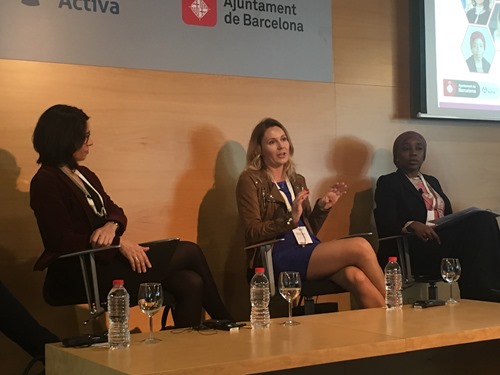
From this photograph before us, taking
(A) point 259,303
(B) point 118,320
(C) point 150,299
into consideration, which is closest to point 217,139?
(A) point 259,303

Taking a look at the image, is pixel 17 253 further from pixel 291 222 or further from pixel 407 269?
pixel 407 269

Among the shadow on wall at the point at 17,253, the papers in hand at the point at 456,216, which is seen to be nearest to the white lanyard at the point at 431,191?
the papers in hand at the point at 456,216

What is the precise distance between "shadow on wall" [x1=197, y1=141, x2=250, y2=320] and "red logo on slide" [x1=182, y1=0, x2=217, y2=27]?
691 mm

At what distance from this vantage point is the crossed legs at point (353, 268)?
3350 millimetres

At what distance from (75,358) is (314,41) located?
9.52 ft

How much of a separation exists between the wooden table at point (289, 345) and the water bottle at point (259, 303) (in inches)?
1.7

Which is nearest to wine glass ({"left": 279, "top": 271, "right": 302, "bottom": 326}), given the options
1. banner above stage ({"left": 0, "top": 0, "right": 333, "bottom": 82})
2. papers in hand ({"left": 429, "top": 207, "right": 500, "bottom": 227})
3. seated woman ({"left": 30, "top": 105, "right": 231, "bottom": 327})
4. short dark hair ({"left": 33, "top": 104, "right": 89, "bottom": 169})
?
seated woman ({"left": 30, "top": 105, "right": 231, "bottom": 327})

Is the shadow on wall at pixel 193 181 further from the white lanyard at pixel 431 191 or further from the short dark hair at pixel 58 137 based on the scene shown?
the white lanyard at pixel 431 191

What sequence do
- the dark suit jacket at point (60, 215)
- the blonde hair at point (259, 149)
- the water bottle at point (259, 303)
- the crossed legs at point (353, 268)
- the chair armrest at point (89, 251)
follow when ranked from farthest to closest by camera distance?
1. the blonde hair at point (259, 149)
2. the crossed legs at point (353, 268)
3. the dark suit jacket at point (60, 215)
4. the chair armrest at point (89, 251)
5. the water bottle at point (259, 303)

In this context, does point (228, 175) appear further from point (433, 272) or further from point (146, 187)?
point (433, 272)

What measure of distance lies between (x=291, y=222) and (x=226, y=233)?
71 cm

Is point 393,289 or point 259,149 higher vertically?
point 259,149

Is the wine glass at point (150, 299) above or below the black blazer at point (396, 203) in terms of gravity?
below

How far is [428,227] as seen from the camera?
3.98 meters
